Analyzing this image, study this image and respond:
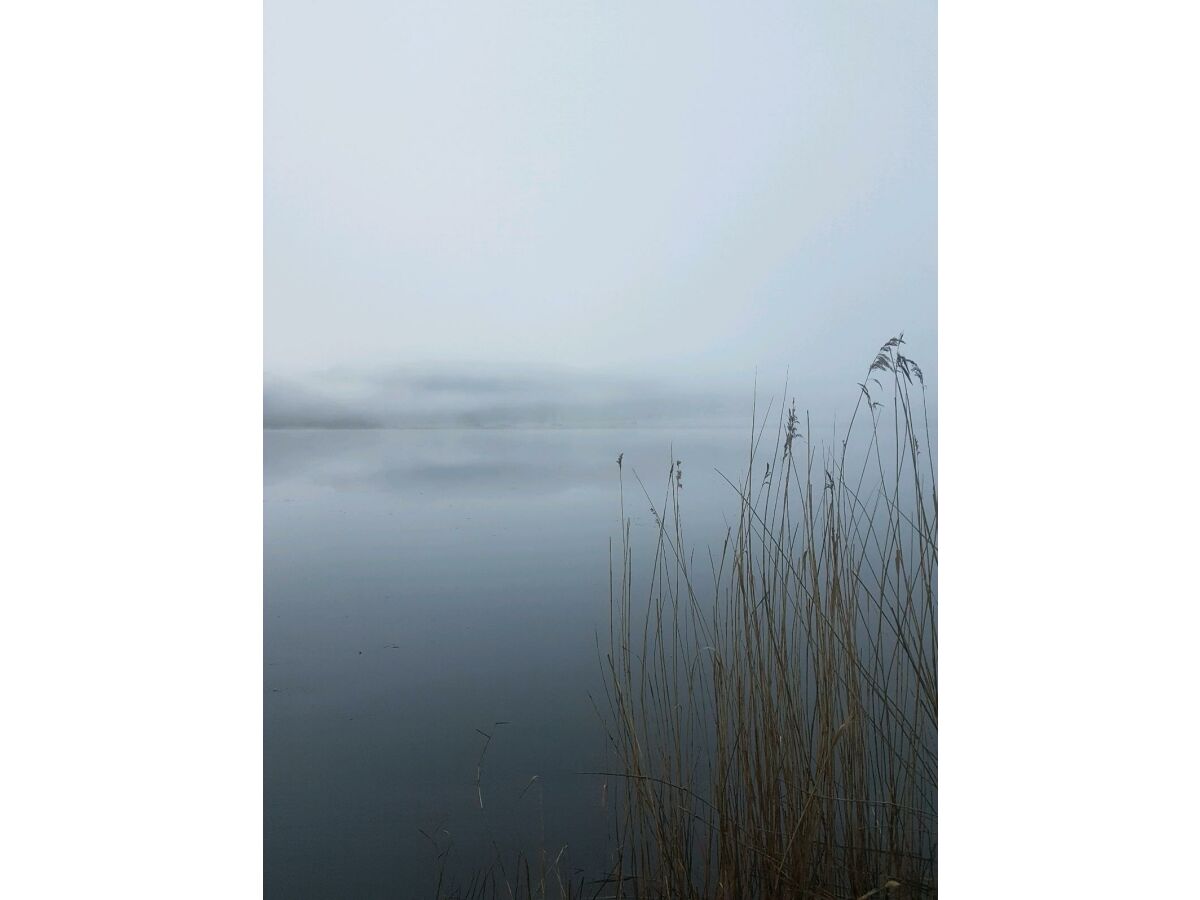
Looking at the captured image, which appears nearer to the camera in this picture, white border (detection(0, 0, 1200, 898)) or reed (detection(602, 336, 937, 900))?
white border (detection(0, 0, 1200, 898))

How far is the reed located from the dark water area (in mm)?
63

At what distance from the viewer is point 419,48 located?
1.72m

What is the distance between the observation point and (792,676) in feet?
5.83

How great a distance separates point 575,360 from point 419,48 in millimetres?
704

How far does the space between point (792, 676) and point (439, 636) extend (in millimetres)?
739

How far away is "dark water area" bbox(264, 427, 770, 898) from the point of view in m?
1.68

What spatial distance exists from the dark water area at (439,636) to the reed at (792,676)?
6 centimetres
